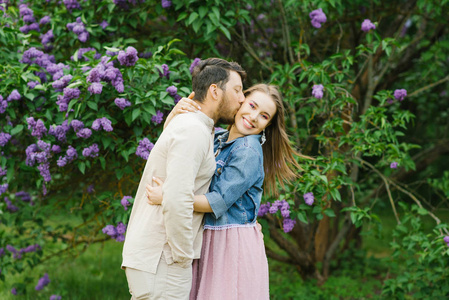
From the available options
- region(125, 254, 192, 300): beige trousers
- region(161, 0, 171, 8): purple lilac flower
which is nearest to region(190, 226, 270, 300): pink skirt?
region(125, 254, 192, 300): beige trousers

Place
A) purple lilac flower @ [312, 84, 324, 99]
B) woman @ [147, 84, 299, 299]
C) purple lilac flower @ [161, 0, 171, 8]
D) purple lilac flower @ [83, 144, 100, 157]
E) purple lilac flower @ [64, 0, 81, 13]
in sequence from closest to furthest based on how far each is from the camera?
woman @ [147, 84, 299, 299]
purple lilac flower @ [83, 144, 100, 157]
purple lilac flower @ [312, 84, 324, 99]
purple lilac flower @ [161, 0, 171, 8]
purple lilac flower @ [64, 0, 81, 13]

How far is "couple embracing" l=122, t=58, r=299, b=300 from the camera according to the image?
81.2 inches

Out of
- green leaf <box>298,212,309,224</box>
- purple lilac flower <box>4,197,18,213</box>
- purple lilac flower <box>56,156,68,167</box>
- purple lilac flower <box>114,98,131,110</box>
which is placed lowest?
purple lilac flower <box>4,197,18,213</box>

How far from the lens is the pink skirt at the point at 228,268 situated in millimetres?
2262

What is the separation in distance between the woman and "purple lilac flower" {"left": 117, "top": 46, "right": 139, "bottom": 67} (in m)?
0.77

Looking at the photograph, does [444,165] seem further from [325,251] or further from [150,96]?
[150,96]

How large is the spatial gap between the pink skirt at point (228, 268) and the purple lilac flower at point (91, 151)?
1046 millimetres

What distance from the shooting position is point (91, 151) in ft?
9.94

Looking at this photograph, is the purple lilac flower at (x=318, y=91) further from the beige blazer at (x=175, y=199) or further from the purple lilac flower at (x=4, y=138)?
the purple lilac flower at (x=4, y=138)

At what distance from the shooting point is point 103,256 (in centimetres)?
595

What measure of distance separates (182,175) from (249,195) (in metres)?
0.48

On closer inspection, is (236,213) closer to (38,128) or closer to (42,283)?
(38,128)

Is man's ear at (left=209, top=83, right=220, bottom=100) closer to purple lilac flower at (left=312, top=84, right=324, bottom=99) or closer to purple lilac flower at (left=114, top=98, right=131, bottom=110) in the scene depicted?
purple lilac flower at (left=114, top=98, right=131, bottom=110)

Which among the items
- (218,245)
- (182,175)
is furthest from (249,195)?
(182,175)
